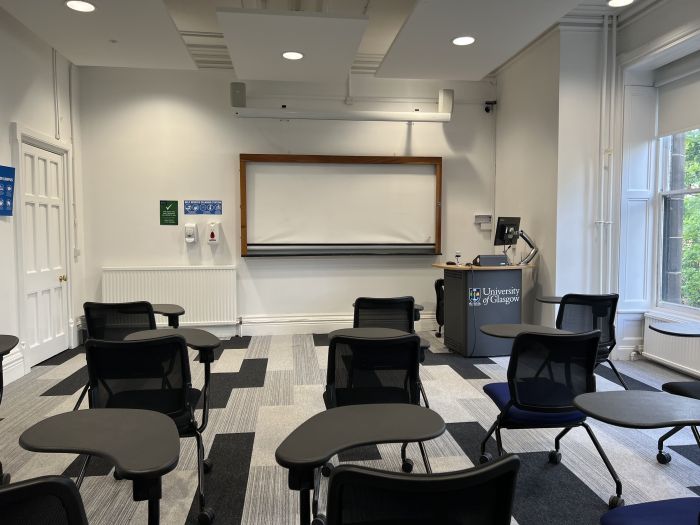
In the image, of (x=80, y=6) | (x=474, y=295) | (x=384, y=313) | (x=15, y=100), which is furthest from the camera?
(x=474, y=295)

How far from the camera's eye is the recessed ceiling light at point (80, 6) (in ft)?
11.6

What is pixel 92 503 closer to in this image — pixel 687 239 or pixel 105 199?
pixel 105 199

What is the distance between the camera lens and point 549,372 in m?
2.38

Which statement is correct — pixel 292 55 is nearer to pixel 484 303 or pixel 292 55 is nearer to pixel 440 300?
pixel 484 303

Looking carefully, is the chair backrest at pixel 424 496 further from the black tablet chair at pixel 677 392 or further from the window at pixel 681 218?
the window at pixel 681 218

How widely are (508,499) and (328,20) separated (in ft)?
12.5

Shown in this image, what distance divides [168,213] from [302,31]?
3090 millimetres

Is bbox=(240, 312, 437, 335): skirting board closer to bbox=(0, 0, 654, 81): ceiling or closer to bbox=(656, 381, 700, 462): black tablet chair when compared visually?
bbox=(0, 0, 654, 81): ceiling

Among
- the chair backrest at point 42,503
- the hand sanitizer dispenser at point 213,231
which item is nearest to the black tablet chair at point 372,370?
the chair backrest at point 42,503

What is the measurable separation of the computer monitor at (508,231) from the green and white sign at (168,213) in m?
4.00

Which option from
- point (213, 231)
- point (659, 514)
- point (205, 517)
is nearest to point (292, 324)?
point (213, 231)

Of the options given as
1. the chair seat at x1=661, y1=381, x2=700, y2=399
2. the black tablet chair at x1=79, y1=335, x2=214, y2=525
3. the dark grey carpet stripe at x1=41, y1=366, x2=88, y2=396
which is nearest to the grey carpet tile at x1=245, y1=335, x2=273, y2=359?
the dark grey carpet stripe at x1=41, y1=366, x2=88, y2=396

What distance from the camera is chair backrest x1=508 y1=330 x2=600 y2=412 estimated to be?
235 cm

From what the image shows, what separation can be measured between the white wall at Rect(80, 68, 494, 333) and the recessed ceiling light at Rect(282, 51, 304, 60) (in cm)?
147
